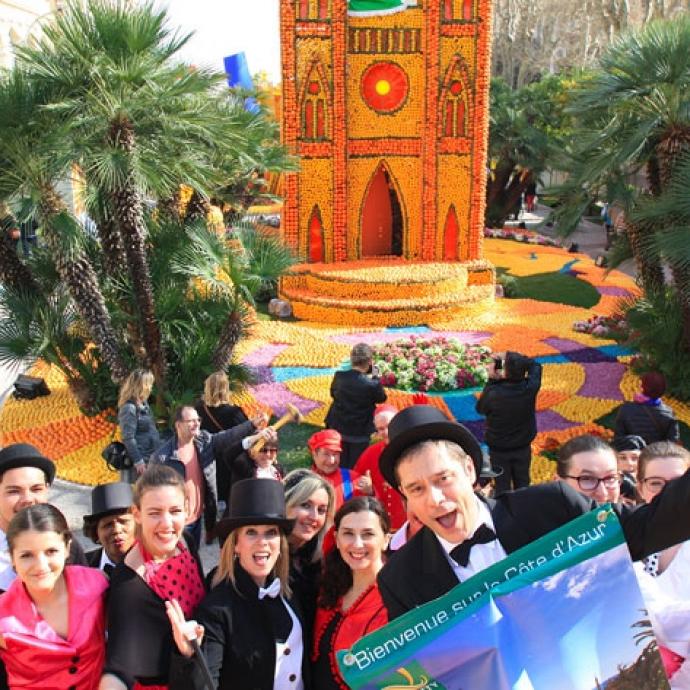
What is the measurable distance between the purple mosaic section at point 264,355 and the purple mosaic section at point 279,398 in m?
1.00

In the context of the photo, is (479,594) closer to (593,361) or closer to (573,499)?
(573,499)

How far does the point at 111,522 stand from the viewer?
4492mm

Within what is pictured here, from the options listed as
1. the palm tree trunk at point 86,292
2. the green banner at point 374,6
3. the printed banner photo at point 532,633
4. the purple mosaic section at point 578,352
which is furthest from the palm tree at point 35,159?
the green banner at point 374,6

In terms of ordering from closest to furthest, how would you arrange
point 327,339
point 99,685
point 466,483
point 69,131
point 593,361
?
point 466,483 < point 99,685 < point 69,131 < point 593,361 < point 327,339

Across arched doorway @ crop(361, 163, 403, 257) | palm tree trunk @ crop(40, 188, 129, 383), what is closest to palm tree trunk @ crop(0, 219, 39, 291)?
palm tree trunk @ crop(40, 188, 129, 383)

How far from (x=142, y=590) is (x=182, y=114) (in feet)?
20.3

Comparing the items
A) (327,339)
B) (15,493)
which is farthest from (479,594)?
(327,339)

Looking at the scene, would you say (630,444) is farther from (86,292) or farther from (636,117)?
(636,117)

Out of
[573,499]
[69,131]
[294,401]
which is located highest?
[69,131]

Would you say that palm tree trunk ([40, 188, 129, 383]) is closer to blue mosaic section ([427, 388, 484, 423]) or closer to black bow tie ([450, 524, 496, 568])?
blue mosaic section ([427, 388, 484, 423])

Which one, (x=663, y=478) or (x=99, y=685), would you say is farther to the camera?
(x=663, y=478)

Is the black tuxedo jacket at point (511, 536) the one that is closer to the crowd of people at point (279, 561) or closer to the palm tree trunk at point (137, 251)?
the crowd of people at point (279, 561)

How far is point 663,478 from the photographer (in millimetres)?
4234

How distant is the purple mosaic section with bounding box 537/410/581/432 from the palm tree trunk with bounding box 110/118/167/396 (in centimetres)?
506
